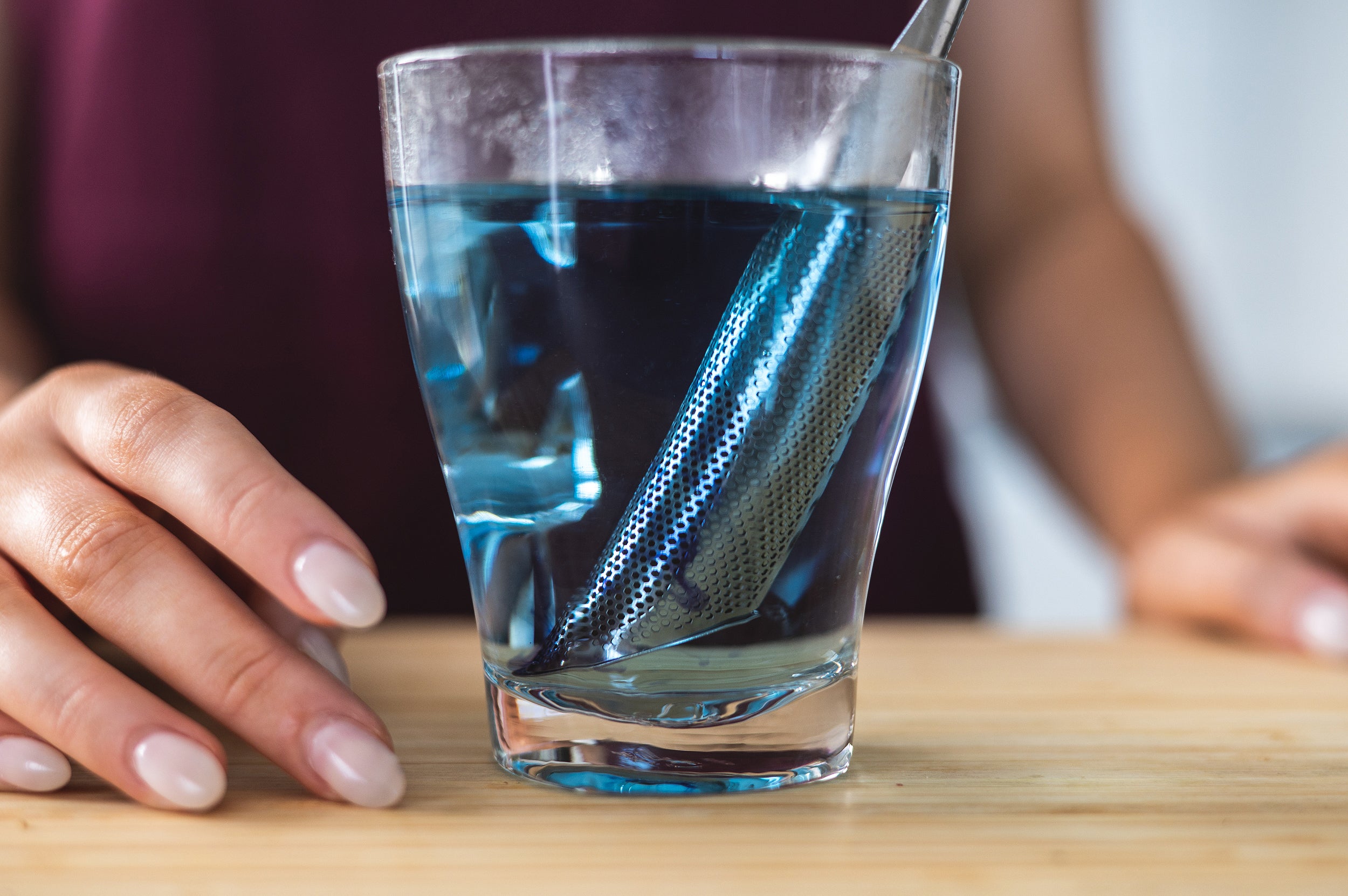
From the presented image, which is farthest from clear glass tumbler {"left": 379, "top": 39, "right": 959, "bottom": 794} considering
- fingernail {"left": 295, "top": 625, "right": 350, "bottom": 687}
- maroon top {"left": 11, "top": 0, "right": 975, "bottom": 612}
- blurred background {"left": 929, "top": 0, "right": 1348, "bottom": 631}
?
blurred background {"left": 929, "top": 0, "right": 1348, "bottom": 631}

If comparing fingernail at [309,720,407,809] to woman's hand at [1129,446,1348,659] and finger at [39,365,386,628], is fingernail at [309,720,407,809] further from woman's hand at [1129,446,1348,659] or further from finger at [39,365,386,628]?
woman's hand at [1129,446,1348,659]

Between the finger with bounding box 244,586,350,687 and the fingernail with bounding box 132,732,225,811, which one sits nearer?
the fingernail with bounding box 132,732,225,811

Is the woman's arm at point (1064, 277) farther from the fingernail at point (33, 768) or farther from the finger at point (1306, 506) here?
the fingernail at point (33, 768)

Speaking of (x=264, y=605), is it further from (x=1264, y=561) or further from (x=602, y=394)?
(x=1264, y=561)

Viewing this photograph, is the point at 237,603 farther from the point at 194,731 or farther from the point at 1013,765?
the point at 1013,765

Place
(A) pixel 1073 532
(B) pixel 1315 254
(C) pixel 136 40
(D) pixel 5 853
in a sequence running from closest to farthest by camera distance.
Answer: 1. (D) pixel 5 853
2. (C) pixel 136 40
3. (B) pixel 1315 254
4. (A) pixel 1073 532

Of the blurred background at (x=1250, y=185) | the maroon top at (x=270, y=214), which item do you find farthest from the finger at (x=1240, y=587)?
the blurred background at (x=1250, y=185)

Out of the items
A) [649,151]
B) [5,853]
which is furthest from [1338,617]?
[5,853]

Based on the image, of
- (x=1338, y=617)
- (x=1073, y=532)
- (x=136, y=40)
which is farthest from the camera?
(x=1073, y=532)
